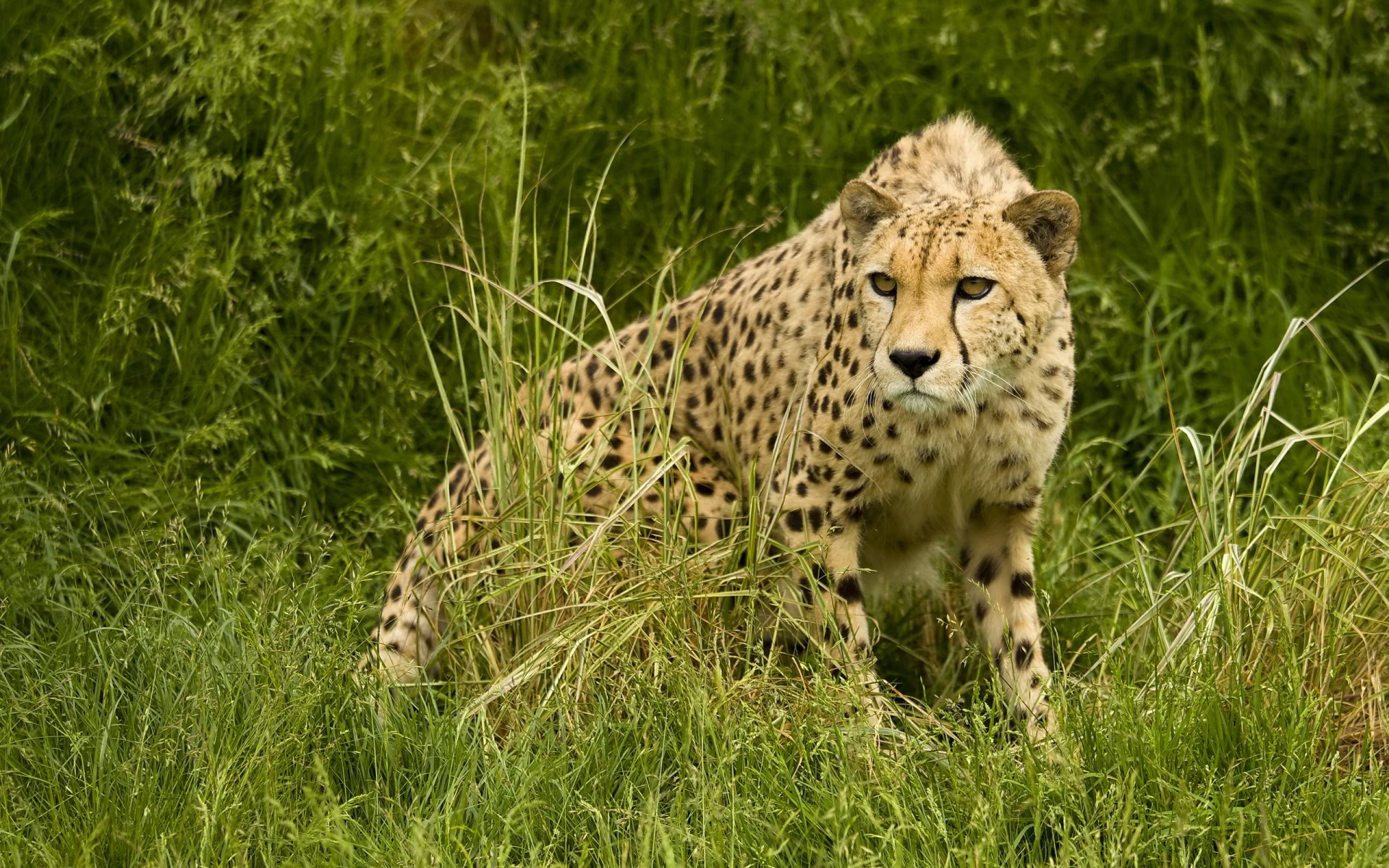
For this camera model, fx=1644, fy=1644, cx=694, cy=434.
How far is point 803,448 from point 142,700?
4.46ft

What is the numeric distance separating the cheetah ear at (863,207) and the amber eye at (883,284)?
0.13 m

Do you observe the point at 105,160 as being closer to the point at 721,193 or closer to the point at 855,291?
the point at 721,193

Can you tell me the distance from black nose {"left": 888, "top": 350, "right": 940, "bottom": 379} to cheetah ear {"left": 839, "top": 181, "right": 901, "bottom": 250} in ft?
1.29

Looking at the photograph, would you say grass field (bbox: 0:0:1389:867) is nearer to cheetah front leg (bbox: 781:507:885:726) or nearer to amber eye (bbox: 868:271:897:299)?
cheetah front leg (bbox: 781:507:885:726)

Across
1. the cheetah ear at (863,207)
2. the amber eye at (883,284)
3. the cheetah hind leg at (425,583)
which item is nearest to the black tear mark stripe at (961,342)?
the amber eye at (883,284)

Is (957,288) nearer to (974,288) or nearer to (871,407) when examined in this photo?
(974,288)

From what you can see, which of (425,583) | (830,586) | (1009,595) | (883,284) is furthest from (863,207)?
(425,583)

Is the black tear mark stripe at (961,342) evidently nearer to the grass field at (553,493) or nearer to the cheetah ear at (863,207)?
the cheetah ear at (863,207)

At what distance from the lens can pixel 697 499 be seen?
11.3 feet

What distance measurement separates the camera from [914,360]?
2.93 metres

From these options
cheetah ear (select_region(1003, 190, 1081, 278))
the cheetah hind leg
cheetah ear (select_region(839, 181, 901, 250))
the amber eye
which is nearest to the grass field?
the cheetah hind leg

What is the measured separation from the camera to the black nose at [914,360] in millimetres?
2928

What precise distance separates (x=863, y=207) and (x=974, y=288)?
1.04 ft

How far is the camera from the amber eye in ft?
10.2
